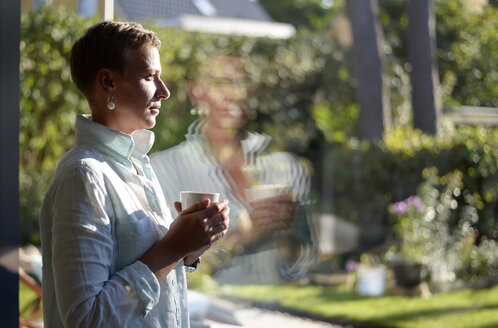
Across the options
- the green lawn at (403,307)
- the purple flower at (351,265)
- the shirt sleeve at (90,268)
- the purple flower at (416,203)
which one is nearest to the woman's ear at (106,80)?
the shirt sleeve at (90,268)

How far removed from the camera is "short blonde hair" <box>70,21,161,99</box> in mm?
912

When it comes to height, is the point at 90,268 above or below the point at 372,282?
above

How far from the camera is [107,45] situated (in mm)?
911

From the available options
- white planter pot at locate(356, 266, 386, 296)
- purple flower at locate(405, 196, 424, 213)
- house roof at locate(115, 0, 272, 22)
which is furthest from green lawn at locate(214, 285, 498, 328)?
house roof at locate(115, 0, 272, 22)

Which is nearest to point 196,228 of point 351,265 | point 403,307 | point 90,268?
point 90,268

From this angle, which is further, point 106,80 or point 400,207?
point 400,207

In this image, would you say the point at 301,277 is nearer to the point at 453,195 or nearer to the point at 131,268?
the point at 453,195

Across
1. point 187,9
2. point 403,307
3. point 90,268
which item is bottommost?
point 403,307

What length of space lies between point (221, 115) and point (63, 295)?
56.9 inches

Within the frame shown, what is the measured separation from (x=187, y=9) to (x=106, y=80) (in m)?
5.29

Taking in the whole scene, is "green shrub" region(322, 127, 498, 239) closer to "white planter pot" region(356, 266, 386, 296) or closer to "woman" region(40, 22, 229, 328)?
"white planter pot" region(356, 266, 386, 296)

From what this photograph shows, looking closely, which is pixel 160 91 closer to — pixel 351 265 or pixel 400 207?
pixel 400 207

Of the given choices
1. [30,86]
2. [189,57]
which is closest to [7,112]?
[30,86]

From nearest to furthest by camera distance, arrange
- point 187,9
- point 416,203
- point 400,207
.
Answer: point 416,203
point 400,207
point 187,9
